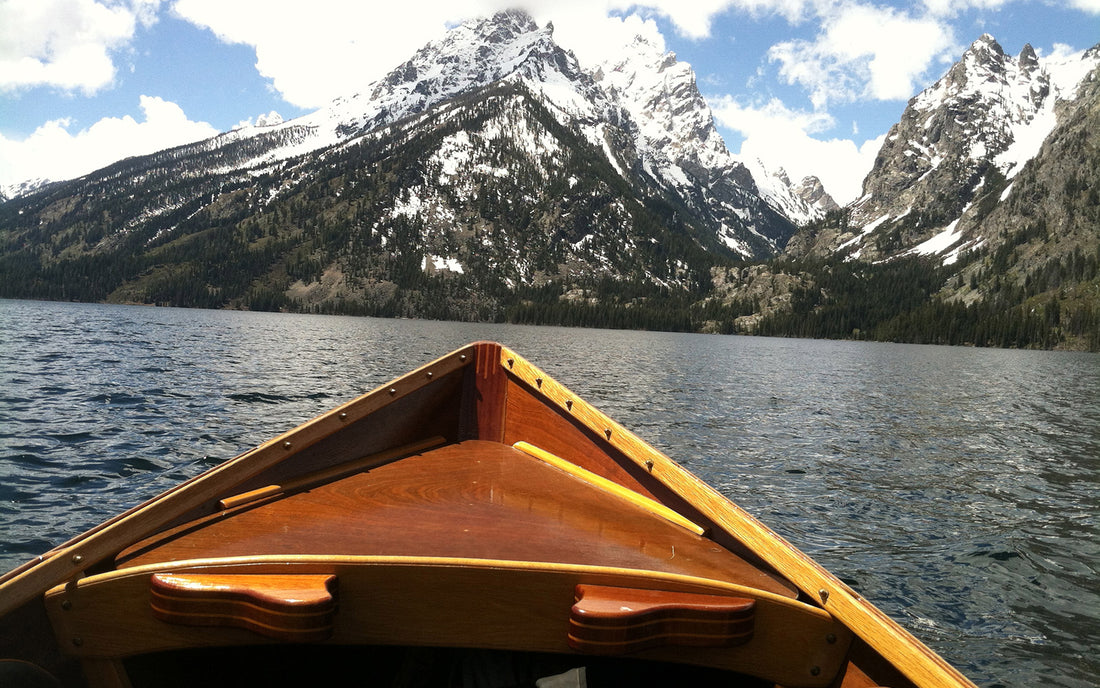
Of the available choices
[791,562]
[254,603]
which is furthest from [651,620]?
[254,603]

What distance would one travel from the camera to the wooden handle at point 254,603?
3662mm

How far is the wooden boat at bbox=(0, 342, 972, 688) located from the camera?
3.82 m

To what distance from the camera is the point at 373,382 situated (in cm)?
4041

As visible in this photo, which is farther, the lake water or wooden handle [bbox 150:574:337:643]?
the lake water

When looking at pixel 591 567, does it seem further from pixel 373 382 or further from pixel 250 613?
pixel 373 382

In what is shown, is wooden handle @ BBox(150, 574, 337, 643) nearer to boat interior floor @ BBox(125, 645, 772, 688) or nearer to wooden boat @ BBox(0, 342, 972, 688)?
wooden boat @ BBox(0, 342, 972, 688)

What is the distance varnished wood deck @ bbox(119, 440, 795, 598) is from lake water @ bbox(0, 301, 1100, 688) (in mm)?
6551

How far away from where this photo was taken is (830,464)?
22.6 m

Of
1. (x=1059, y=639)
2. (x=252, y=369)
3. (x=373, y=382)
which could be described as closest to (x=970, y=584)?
(x=1059, y=639)

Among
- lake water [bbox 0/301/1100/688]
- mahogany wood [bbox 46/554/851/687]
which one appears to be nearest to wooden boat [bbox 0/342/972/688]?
mahogany wood [bbox 46/554/851/687]

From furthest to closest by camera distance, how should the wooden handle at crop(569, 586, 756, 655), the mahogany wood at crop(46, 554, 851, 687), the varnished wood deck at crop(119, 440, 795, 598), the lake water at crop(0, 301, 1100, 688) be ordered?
the lake water at crop(0, 301, 1100, 688), the varnished wood deck at crop(119, 440, 795, 598), the mahogany wood at crop(46, 554, 851, 687), the wooden handle at crop(569, 586, 756, 655)

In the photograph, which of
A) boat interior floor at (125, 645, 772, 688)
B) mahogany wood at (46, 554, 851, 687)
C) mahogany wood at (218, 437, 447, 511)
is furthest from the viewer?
mahogany wood at (218, 437, 447, 511)

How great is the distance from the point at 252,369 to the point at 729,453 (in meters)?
33.3

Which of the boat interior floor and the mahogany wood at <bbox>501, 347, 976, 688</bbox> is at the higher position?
the mahogany wood at <bbox>501, 347, 976, 688</bbox>
